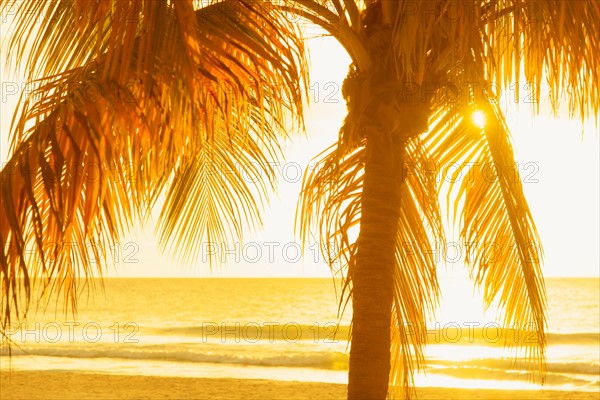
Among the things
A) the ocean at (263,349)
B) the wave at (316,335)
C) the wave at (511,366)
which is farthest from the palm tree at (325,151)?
the wave at (316,335)

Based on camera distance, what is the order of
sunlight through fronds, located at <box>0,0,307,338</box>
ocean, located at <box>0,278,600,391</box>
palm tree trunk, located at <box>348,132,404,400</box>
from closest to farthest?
sunlight through fronds, located at <box>0,0,307,338</box>
palm tree trunk, located at <box>348,132,404,400</box>
ocean, located at <box>0,278,600,391</box>

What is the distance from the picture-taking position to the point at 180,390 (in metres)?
14.1

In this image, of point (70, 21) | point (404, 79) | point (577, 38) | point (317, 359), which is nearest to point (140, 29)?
point (70, 21)

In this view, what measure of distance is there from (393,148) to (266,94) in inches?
43.4

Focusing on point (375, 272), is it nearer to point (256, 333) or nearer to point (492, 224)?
point (492, 224)

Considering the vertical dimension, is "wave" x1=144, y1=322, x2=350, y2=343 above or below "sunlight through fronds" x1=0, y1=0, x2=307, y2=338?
below

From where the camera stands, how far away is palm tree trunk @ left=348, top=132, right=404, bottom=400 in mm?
4570

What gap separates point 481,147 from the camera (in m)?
6.31

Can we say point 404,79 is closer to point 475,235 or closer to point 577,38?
point 577,38

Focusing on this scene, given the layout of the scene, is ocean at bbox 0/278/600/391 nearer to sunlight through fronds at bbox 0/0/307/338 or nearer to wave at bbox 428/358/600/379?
wave at bbox 428/358/600/379

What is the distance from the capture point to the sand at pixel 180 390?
13.2 metres

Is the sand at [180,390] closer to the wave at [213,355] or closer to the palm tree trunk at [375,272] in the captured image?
the wave at [213,355]

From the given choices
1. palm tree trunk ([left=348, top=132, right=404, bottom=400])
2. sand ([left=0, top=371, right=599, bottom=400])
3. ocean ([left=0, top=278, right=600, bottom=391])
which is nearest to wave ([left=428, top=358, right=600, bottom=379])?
ocean ([left=0, top=278, right=600, bottom=391])

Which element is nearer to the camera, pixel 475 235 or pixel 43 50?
pixel 43 50
